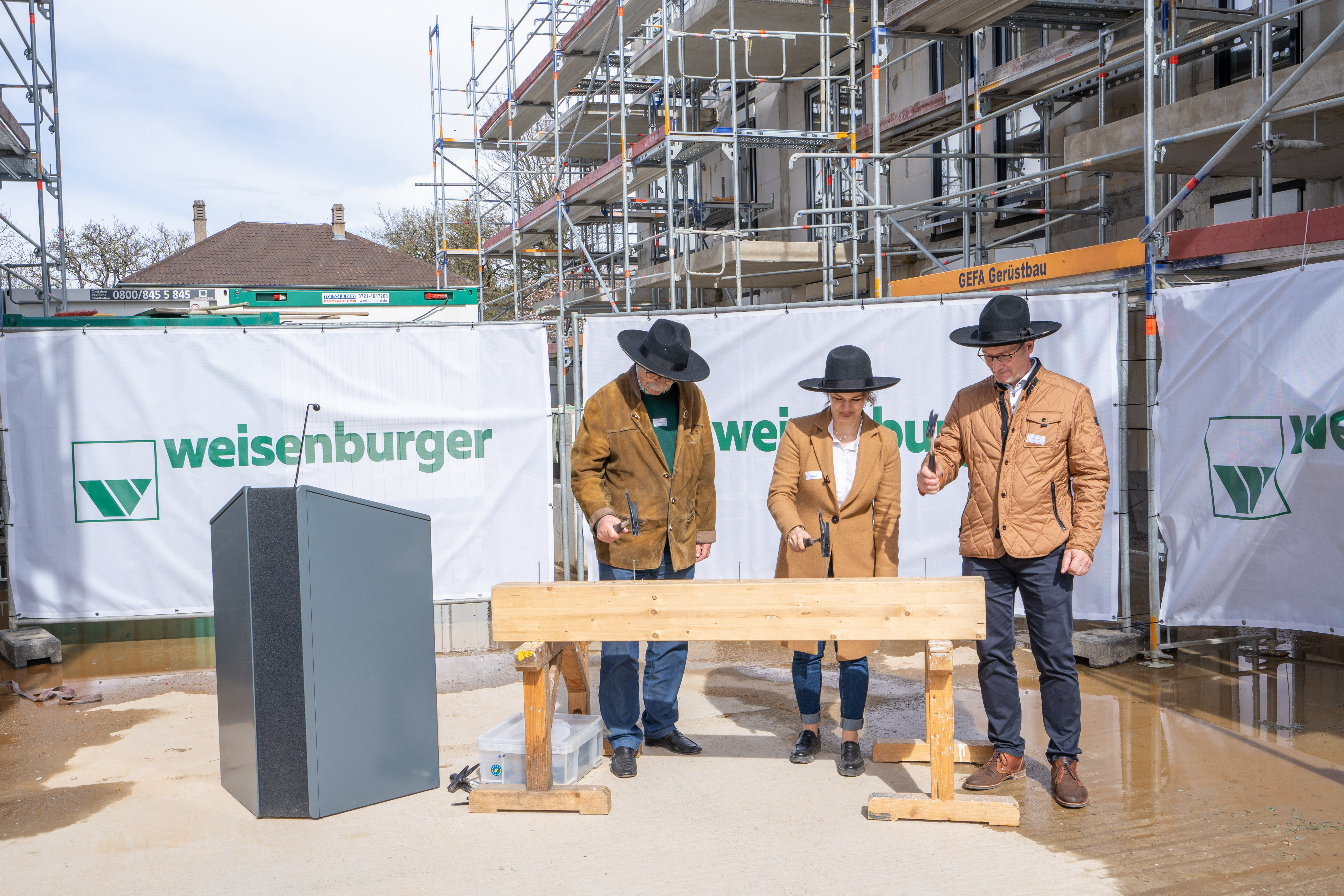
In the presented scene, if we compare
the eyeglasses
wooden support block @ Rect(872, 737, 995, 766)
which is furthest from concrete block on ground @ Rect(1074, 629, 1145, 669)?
the eyeglasses

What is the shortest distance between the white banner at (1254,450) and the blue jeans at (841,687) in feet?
8.79

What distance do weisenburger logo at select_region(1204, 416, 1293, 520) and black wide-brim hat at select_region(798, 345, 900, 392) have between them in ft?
8.87

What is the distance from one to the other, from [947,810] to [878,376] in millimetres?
3653

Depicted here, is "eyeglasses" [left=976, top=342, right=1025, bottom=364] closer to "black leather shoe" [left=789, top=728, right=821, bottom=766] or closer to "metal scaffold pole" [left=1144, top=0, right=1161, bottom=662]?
"black leather shoe" [left=789, top=728, right=821, bottom=766]

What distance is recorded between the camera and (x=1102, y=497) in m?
4.66

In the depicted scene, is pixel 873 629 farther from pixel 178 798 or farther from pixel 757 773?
pixel 178 798

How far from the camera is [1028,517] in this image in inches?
181

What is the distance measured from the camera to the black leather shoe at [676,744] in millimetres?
5340

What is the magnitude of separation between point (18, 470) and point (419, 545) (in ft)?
14.6

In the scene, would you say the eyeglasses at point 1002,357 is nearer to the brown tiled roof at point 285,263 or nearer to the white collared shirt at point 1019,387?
the white collared shirt at point 1019,387

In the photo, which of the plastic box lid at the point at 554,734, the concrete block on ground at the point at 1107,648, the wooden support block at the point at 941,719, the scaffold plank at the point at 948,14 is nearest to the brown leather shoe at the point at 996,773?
the wooden support block at the point at 941,719

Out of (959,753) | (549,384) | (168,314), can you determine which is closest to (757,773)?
(959,753)

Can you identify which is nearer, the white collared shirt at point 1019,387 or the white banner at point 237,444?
the white collared shirt at point 1019,387

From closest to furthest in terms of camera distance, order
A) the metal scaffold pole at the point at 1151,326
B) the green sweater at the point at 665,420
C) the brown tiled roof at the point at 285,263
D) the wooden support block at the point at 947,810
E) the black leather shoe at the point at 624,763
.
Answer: the wooden support block at the point at 947,810, the black leather shoe at the point at 624,763, the green sweater at the point at 665,420, the metal scaffold pole at the point at 1151,326, the brown tiled roof at the point at 285,263
